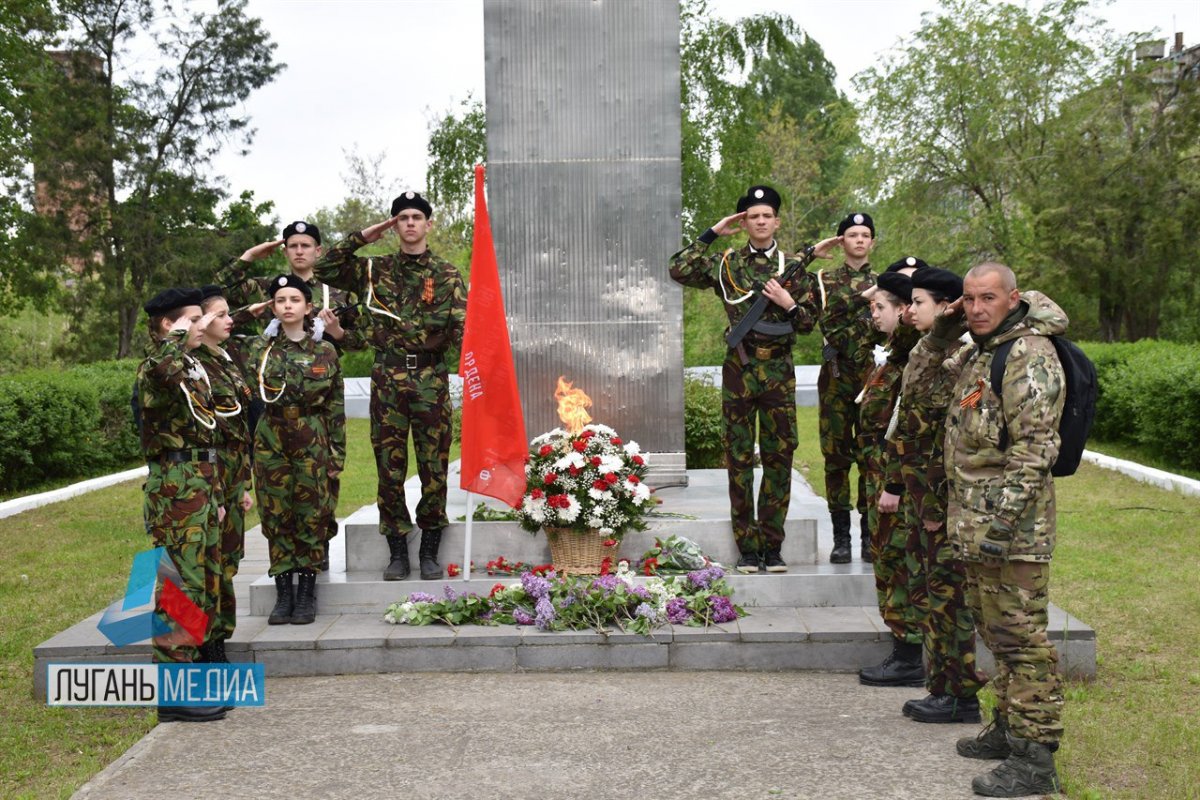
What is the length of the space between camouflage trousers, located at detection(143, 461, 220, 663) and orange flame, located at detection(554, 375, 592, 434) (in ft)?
10.1

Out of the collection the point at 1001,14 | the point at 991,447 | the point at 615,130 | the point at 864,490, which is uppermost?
the point at 1001,14

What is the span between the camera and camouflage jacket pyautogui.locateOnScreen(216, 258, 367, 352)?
7184 millimetres

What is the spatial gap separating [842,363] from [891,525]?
1.67m

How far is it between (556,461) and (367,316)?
1.35 m

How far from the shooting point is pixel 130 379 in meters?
17.5

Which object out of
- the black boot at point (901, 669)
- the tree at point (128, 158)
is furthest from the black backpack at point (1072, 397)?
the tree at point (128, 158)

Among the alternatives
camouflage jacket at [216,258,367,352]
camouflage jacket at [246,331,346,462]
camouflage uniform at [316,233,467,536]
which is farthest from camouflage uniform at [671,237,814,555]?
camouflage jacket at [246,331,346,462]

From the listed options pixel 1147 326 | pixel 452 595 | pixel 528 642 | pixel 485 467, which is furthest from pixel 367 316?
pixel 1147 326

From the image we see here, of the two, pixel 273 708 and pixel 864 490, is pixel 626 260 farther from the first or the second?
pixel 273 708

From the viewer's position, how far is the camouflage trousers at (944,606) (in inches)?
199

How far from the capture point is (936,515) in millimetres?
5078

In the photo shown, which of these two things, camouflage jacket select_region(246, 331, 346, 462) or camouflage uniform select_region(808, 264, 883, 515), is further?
camouflage uniform select_region(808, 264, 883, 515)

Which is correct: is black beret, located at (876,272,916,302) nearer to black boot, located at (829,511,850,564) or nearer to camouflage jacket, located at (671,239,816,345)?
camouflage jacket, located at (671,239,816,345)

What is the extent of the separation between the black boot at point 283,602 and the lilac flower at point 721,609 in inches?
85.6
